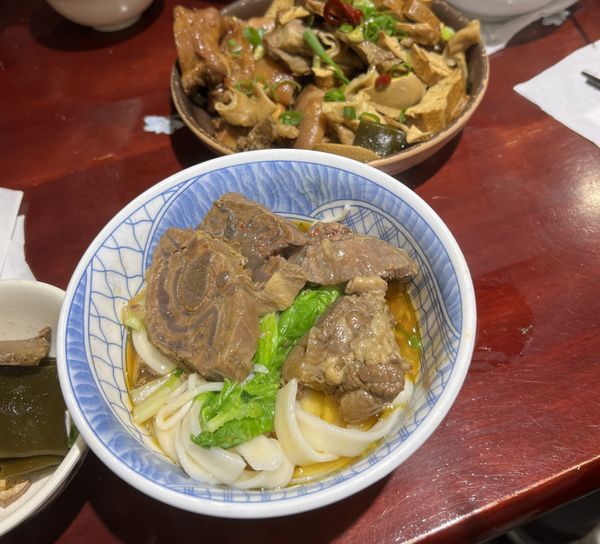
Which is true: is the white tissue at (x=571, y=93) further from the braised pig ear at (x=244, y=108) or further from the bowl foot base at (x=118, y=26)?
the bowl foot base at (x=118, y=26)

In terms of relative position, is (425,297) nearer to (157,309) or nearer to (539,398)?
(539,398)

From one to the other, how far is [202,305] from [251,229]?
268mm

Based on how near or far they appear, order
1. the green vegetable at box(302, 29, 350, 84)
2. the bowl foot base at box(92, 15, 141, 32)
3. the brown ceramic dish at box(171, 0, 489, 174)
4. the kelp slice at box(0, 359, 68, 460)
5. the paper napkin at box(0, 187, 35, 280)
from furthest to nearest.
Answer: the bowl foot base at box(92, 15, 141, 32) → the green vegetable at box(302, 29, 350, 84) → the paper napkin at box(0, 187, 35, 280) → the brown ceramic dish at box(171, 0, 489, 174) → the kelp slice at box(0, 359, 68, 460)

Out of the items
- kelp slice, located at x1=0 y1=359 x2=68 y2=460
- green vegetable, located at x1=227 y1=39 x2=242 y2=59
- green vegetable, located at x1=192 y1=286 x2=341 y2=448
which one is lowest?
kelp slice, located at x1=0 y1=359 x2=68 y2=460

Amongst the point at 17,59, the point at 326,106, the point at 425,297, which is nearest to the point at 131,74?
the point at 17,59

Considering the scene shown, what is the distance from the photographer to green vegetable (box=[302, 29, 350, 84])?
2.17 meters

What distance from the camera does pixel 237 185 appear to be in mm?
1547

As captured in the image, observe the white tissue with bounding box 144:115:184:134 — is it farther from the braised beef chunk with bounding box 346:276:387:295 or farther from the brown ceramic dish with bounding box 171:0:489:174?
the braised beef chunk with bounding box 346:276:387:295

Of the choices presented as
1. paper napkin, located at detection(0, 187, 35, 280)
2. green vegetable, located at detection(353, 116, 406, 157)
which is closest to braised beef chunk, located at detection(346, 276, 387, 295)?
green vegetable, located at detection(353, 116, 406, 157)

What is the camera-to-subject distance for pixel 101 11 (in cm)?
262

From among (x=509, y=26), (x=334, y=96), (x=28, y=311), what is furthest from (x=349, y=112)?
(x=28, y=311)

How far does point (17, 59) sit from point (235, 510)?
9.13 ft

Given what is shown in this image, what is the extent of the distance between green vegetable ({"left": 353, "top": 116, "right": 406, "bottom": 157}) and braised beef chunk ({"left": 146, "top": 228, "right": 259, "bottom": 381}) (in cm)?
74

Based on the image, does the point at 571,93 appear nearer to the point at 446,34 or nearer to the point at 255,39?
the point at 446,34
